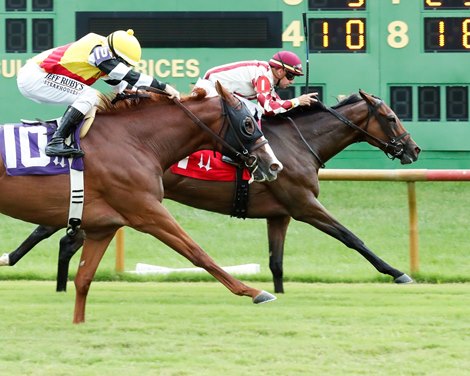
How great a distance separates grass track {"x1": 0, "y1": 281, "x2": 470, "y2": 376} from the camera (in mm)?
5453

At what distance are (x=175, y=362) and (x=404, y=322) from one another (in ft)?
5.41

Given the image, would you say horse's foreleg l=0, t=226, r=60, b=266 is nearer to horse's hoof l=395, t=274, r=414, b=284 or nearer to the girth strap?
the girth strap

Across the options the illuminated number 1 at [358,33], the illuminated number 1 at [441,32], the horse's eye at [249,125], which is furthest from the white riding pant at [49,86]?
the illuminated number 1 at [441,32]

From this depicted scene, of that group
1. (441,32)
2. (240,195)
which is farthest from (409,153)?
(441,32)

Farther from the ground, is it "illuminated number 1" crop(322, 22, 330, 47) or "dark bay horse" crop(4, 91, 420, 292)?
"illuminated number 1" crop(322, 22, 330, 47)

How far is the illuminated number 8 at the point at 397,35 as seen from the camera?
1573 centimetres

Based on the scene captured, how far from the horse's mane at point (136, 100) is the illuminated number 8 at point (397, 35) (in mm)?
8902

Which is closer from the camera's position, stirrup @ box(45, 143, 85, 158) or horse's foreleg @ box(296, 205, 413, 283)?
stirrup @ box(45, 143, 85, 158)

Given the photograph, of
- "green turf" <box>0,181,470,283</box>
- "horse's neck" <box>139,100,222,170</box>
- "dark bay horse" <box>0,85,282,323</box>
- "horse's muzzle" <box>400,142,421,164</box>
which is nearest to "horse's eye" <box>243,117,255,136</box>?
"dark bay horse" <box>0,85,282,323</box>

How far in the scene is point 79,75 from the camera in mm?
7188

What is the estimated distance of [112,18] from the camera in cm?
1552

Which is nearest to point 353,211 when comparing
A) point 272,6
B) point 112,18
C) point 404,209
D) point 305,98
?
point 404,209

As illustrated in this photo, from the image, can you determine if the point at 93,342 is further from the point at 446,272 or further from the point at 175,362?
the point at 446,272

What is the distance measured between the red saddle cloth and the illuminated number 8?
7.75m
